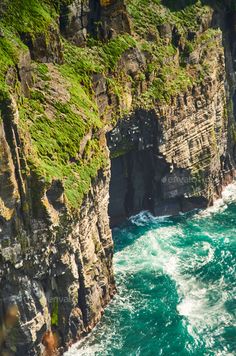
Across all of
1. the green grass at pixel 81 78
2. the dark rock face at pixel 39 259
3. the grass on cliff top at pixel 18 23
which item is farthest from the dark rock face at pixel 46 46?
the dark rock face at pixel 39 259

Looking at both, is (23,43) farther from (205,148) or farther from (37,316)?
(205,148)

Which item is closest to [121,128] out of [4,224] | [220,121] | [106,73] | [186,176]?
[106,73]

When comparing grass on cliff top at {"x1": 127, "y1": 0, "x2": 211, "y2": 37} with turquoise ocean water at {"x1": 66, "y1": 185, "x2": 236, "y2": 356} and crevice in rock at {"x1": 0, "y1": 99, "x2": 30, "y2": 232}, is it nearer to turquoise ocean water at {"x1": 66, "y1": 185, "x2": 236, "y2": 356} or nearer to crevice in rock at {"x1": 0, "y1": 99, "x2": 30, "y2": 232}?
turquoise ocean water at {"x1": 66, "y1": 185, "x2": 236, "y2": 356}

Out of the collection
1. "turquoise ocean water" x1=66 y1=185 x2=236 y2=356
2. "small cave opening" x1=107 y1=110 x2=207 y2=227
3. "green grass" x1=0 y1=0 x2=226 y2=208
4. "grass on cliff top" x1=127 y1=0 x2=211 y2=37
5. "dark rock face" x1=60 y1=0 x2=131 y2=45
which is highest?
"grass on cliff top" x1=127 y1=0 x2=211 y2=37

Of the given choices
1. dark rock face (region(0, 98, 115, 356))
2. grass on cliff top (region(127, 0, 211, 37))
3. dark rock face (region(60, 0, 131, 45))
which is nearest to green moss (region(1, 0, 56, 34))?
dark rock face (region(60, 0, 131, 45))

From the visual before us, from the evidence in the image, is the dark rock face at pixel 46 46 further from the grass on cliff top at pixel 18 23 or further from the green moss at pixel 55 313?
the green moss at pixel 55 313

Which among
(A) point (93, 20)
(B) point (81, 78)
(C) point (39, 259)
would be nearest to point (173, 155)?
(B) point (81, 78)
